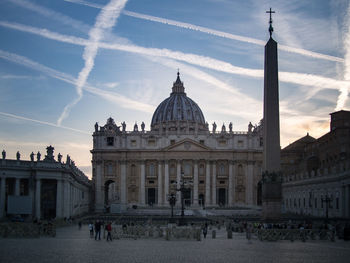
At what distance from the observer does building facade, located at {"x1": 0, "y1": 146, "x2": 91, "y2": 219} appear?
1690 inches

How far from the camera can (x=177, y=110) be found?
11031 centimetres

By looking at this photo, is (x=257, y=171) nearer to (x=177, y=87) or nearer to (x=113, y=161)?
(x=113, y=161)

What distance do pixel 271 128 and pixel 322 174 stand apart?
92.2 ft

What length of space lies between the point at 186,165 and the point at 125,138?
36.6ft

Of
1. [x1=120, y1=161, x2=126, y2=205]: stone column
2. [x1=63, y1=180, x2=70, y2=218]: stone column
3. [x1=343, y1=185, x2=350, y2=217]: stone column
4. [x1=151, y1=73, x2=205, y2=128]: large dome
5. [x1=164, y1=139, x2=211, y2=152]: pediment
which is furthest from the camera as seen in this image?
[x1=151, y1=73, x2=205, y2=128]: large dome

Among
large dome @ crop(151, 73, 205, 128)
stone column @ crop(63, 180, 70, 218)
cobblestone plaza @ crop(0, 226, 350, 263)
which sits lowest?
cobblestone plaza @ crop(0, 226, 350, 263)

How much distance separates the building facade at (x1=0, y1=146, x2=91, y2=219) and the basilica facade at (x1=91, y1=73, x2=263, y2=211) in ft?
109

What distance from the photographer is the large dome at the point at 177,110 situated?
110 metres

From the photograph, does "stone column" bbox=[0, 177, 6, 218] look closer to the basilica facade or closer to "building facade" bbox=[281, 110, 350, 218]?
"building facade" bbox=[281, 110, 350, 218]

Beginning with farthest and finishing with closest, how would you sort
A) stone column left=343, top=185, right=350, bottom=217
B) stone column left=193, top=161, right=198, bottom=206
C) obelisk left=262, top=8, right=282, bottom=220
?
1. stone column left=193, top=161, right=198, bottom=206
2. stone column left=343, top=185, right=350, bottom=217
3. obelisk left=262, top=8, right=282, bottom=220

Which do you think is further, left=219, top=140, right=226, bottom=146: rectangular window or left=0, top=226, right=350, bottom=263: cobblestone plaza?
left=219, top=140, right=226, bottom=146: rectangular window

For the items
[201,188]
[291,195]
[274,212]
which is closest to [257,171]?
[201,188]

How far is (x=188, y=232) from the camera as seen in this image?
95.2 ft

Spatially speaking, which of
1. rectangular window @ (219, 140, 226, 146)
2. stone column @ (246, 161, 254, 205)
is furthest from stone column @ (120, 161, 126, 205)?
stone column @ (246, 161, 254, 205)
